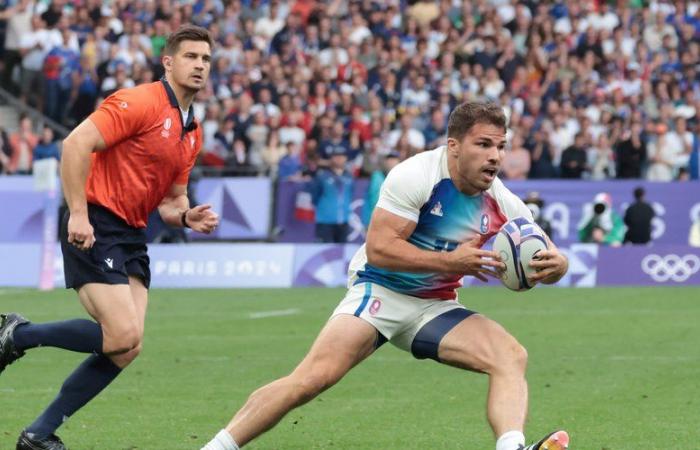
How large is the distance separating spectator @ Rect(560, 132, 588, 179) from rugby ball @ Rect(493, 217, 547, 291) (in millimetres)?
18252

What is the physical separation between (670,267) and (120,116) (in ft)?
52.0

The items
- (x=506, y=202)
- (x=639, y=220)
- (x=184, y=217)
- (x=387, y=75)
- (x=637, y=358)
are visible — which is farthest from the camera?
(x=387, y=75)

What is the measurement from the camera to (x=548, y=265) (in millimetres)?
7348

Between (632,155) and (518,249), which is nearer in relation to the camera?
(518,249)

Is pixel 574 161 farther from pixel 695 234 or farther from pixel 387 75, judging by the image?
pixel 387 75

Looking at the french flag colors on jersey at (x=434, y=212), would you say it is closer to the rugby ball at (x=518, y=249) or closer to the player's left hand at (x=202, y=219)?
the rugby ball at (x=518, y=249)

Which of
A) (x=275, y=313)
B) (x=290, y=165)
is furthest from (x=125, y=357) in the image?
(x=290, y=165)

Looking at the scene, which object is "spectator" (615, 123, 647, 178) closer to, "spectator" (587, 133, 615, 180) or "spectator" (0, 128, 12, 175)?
"spectator" (587, 133, 615, 180)

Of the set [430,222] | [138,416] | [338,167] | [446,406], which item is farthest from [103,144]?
[338,167]

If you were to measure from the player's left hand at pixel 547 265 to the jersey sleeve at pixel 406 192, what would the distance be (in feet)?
2.15

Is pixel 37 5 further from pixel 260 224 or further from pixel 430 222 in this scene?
pixel 430 222

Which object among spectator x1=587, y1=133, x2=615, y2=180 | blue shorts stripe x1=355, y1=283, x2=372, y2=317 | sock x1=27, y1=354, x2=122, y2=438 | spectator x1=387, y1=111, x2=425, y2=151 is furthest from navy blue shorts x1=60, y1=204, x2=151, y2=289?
spectator x1=587, y1=133, x2=615, y2=180

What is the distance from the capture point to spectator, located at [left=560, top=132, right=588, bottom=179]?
25531 mm

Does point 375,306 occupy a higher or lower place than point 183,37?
lower
